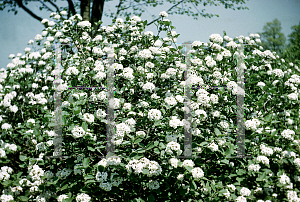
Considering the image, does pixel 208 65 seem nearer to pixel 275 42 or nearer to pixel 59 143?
pixel 59 143

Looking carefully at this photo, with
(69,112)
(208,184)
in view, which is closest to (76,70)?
(69,112)

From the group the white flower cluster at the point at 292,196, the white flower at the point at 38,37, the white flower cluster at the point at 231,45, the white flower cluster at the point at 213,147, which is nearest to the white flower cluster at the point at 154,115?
the white flower cluster at the point at 213,147

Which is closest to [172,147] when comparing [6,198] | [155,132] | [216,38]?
[155,132]

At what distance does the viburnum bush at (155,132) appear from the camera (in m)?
2.78

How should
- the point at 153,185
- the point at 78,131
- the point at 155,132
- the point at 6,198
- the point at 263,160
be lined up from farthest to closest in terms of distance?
the point at 6,198 → the point at 155,132 → the point at 263,160 → the point at 153,185 → the point at 78,131

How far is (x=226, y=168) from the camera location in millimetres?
3447

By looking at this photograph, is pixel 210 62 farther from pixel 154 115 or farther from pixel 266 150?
pixel 266 150

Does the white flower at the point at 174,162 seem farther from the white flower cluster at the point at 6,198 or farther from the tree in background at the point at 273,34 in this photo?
the tree in background at the point at 273,34

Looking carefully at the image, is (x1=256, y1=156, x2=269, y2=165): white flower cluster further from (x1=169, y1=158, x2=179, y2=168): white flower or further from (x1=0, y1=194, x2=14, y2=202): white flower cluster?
(x1=0, y1=194, x2=14, y2=202): white flower cluster

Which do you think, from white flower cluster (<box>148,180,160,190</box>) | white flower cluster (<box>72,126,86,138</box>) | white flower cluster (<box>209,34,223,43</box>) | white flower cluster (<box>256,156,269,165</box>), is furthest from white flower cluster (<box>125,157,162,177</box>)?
white flower cluster (<box>209,34,223,43</box>)

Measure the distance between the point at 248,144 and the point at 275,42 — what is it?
44291 millimetres

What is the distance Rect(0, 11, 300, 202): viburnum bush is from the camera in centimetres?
278

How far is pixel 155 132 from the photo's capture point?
3191 mm

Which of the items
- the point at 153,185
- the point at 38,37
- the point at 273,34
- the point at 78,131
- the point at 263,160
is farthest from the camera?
the point at 273,34
